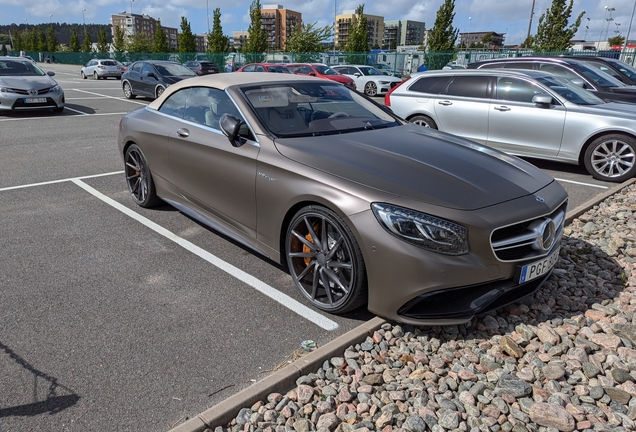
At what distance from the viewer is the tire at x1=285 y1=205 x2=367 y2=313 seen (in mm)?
3195

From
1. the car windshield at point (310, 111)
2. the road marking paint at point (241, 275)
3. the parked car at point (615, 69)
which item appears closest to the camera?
the road marking paint at point (241, 275)

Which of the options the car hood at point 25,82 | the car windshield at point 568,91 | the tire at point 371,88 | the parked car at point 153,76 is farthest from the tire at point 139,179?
the tire at point 371,88

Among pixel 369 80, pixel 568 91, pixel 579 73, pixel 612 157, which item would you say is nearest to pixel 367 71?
pixel 369 80

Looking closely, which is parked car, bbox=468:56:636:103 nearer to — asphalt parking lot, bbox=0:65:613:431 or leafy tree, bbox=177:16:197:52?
asphalt parking lot, bbox=0:65:613:431

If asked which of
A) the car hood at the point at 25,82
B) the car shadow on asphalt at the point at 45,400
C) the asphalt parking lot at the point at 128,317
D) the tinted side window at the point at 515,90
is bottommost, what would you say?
the car shadow on asphalt at the point at 45,400

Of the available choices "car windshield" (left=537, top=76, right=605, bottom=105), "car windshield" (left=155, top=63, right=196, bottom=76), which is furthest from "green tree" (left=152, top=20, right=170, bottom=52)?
"car windshield" (left=537, top=76, right=605, bottom=105)

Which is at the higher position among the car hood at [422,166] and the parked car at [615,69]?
the parked car at [615,69]

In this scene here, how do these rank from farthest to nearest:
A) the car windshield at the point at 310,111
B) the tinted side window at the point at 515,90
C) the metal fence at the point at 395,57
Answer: the metal fence at the point at 395,57
the tinted side window at the point at 515,90
the car windshield at the point at 310,111

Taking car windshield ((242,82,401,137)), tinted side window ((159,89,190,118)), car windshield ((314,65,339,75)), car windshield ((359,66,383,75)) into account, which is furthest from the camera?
car windshield ((359,66,383,75))

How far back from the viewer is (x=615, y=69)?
1305cm

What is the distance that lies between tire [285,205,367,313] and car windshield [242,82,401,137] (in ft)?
2.79

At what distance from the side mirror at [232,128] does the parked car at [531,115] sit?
548cm

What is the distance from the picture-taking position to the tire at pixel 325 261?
3195mm

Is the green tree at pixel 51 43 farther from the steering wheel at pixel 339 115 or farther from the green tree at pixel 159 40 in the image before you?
the steering wheel at pixel 339 115
